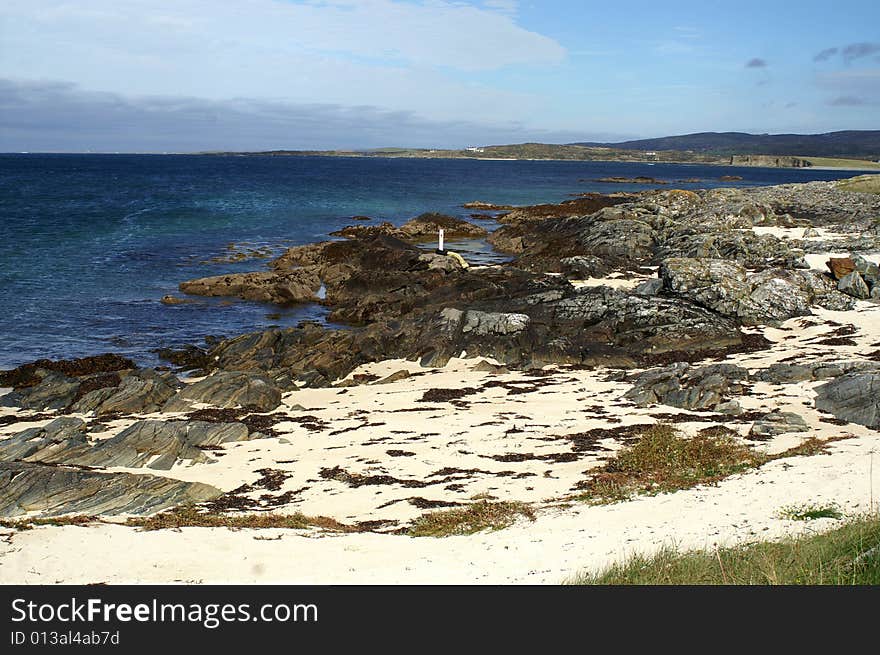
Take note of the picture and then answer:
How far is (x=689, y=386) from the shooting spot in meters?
18.8

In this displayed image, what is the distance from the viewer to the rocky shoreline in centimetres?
1402

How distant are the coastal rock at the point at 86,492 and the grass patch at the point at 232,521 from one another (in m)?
0.58

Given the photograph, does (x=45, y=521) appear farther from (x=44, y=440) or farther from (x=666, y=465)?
(x=666, y=465)

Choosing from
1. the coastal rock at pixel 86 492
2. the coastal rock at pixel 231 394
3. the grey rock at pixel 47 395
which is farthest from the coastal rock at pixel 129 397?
the coastal rock at pixel 86 492

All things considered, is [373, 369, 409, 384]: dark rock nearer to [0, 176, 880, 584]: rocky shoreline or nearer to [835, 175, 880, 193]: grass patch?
[0, 176, 880, 584]: rocky shoreline

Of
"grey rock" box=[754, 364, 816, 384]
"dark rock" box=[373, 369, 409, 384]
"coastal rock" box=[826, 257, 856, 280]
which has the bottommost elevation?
"dark rock" box=[373, 369, 409, 384]

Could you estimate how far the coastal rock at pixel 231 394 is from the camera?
19.6 m

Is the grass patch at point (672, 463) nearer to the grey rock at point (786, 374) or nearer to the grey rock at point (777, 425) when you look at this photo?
the grey rock at point (777, 425)

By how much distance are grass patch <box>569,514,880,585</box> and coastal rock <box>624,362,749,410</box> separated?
341 inches

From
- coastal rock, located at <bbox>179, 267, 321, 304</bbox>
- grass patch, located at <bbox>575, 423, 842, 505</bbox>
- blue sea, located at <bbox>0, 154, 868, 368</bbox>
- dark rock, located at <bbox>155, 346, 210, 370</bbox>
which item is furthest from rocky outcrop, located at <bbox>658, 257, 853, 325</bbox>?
dark rock, located at <bbox>155, 346, 210, 370</bbox>

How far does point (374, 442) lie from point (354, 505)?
132 inches
